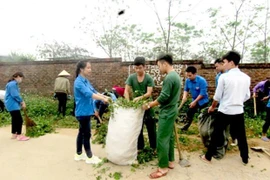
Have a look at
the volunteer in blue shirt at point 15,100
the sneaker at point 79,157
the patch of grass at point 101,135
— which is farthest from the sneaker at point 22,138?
the sneaker at point 79,157

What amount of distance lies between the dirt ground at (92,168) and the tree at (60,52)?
11345 millimetres

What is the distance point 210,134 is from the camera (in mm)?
3738

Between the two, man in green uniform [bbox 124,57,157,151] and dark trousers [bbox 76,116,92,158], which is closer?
dark trousers [bbox 76,116,92,158]

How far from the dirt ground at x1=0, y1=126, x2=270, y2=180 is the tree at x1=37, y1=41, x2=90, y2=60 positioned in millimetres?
11345

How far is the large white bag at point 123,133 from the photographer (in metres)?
3.14

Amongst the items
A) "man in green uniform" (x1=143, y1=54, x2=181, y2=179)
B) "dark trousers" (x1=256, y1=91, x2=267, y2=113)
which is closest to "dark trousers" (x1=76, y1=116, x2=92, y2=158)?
"man in green uniform" (x1=143, y1=54, x2=181, y2=179)

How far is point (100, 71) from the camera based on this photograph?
909cm

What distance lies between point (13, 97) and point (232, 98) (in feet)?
13.6

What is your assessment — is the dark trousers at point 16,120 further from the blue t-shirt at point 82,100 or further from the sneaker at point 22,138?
the blue t-shirt at point 82,100

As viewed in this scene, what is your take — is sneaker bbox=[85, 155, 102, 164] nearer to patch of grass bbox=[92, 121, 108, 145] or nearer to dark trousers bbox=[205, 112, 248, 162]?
patch of grass bbox=[92, 121, 108, 145]

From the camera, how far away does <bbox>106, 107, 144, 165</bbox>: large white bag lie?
3.14 metres

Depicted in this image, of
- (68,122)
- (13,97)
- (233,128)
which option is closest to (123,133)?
(233,128)

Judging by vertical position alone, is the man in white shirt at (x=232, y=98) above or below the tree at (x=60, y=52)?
below

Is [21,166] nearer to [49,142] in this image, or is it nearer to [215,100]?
[49,142]
